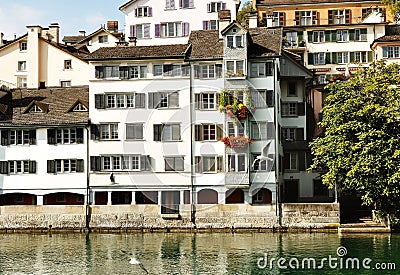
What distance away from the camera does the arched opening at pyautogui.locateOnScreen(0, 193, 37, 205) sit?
6656 centimetres

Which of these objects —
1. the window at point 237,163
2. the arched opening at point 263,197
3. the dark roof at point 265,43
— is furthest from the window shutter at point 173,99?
the arched opening at point 263,197

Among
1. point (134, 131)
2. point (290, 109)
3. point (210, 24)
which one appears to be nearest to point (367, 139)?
point (290, 109)

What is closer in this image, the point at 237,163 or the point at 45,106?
the point at 237,163

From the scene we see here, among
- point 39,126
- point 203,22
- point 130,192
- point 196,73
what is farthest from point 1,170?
point 203,22

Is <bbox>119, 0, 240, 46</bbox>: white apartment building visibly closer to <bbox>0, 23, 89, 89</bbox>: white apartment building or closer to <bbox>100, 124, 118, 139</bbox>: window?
<bbox>0, 23, 89, 89</bbox>: white apartment building

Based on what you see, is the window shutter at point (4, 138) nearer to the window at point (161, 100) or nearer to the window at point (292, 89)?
the window at point (161, 100)

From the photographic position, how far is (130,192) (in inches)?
2562

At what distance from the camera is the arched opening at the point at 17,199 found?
218 ft

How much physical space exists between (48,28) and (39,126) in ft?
84.7

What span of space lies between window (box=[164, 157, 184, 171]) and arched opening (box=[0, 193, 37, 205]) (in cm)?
1257

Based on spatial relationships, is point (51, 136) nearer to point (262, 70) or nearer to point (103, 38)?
point (262, 70)

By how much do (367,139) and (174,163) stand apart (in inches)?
650

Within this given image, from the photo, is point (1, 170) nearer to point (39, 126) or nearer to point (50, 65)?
point (39, 126)
